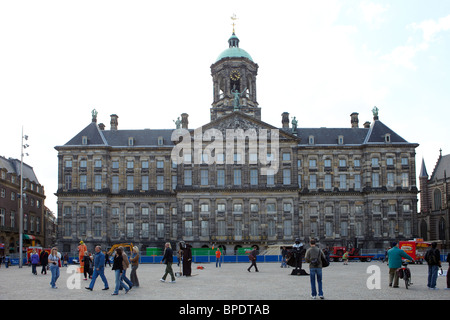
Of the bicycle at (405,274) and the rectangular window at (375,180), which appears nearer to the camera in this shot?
the bicycle at (405,274)

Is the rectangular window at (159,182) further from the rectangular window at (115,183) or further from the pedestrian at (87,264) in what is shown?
the pedestrian at (87,264)

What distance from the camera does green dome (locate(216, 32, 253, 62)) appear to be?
227ft

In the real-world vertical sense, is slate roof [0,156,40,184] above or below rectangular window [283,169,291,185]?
above

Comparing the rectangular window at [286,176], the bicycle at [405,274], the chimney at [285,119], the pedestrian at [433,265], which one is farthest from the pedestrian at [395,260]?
the chimney at [285,119]

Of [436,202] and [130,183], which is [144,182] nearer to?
[130,183]

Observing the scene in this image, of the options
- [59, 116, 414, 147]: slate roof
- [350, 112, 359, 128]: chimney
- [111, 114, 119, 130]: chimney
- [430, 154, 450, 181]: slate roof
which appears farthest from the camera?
[430, 154, 450, 181]: slate roof

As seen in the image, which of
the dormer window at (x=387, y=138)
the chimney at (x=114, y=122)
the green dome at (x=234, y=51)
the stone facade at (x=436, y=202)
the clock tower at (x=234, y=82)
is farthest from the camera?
the stone facade at (x=436, y=202)

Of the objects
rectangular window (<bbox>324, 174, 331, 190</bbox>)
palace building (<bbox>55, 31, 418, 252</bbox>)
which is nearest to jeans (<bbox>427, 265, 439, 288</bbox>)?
palace building (<bbox>55, 31, 418, 252</bbox>)

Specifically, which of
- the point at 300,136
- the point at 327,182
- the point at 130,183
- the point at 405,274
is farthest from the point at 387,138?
the point at 405,274

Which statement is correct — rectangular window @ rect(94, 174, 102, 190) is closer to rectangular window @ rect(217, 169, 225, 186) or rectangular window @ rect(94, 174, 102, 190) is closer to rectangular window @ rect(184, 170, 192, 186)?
rectangular window @ rect(184, 170, 192, 186)

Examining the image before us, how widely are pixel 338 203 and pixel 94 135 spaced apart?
32589 mm

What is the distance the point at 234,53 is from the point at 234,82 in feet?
12.9

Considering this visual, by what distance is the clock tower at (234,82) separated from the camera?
2665 inches
